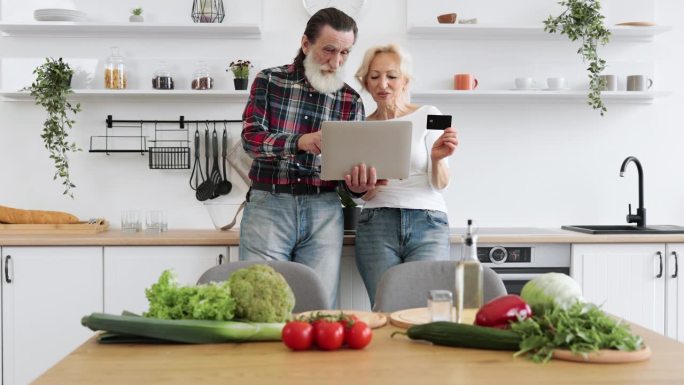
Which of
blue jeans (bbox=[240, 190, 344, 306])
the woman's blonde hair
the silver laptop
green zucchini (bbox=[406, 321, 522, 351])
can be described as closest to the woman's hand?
the silver laptop

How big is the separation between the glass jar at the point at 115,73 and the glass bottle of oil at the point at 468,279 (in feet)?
8.07

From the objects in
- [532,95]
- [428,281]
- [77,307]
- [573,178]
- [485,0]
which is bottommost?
[77,307]

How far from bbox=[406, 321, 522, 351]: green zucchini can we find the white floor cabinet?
1.90m

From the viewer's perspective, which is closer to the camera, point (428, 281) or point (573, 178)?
point (428, 281)

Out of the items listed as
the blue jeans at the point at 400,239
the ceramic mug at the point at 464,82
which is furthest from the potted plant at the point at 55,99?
the ceramic mug at the point at 464,82

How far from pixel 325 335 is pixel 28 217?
7.79 feet

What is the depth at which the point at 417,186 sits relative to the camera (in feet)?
9.21

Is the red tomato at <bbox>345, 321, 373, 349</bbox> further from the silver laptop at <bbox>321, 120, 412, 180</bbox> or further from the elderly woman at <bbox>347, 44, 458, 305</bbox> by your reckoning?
the elderly woman at <bbox>347, 44, 458, 305</bbox>

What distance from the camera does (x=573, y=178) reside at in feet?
12.7

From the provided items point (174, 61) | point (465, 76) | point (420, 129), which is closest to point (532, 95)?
point (465, 76)

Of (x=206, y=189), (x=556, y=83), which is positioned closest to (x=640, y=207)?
(x=556, y=83)

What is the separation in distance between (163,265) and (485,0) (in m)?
2.06

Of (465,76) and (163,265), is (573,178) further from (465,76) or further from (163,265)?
(163,265)

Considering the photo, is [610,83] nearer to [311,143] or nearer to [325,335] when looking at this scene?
[311,143]
